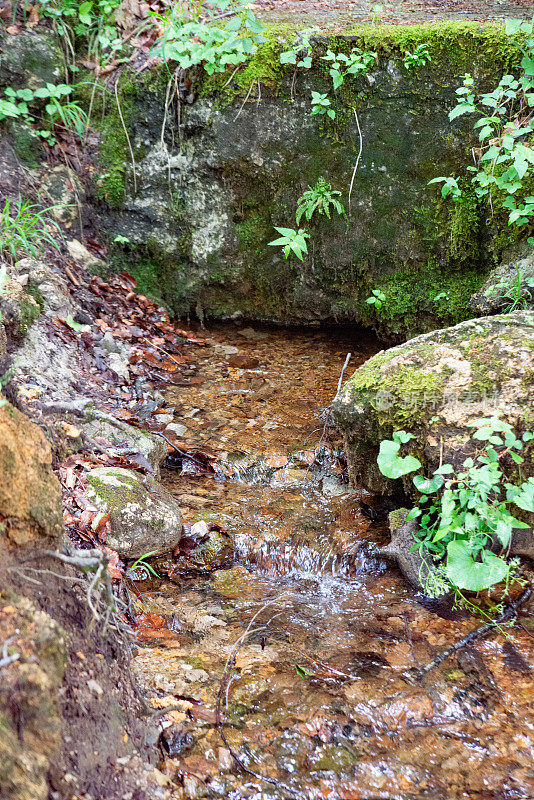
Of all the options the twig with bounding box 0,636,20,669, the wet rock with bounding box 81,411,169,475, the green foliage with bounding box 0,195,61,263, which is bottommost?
the wet rock with bounding box 81,411,169,475

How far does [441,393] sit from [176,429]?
6.30 feet

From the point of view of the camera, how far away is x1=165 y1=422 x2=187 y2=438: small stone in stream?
13.0 ft

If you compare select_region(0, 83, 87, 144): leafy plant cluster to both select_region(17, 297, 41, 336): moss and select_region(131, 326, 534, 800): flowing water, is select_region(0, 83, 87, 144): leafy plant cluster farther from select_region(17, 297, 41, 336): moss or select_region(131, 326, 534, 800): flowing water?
select_region(131, 326, 534, 800): flowing water

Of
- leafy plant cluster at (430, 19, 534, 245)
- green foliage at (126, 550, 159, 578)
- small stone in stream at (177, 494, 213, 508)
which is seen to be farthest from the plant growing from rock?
green foliage at (126, 550, 159, 578)

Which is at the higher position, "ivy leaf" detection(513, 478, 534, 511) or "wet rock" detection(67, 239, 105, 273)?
"wet rock" detection(67, 239, 105, 273)

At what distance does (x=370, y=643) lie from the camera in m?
2.51

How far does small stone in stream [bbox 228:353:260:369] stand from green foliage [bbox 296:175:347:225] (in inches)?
51.3

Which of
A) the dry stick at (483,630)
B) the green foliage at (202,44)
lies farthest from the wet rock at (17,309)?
the dry stick at (483,630)

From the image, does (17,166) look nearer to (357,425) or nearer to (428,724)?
(357,425)

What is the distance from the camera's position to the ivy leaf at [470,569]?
2.48m

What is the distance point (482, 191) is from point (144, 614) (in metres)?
3.84

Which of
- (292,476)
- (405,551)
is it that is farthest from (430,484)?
(292,476)

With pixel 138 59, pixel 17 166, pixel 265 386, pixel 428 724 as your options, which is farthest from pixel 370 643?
pixel 138 59

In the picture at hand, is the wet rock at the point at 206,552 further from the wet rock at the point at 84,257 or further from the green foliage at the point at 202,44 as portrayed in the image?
the green foliage at the point at 202,44
